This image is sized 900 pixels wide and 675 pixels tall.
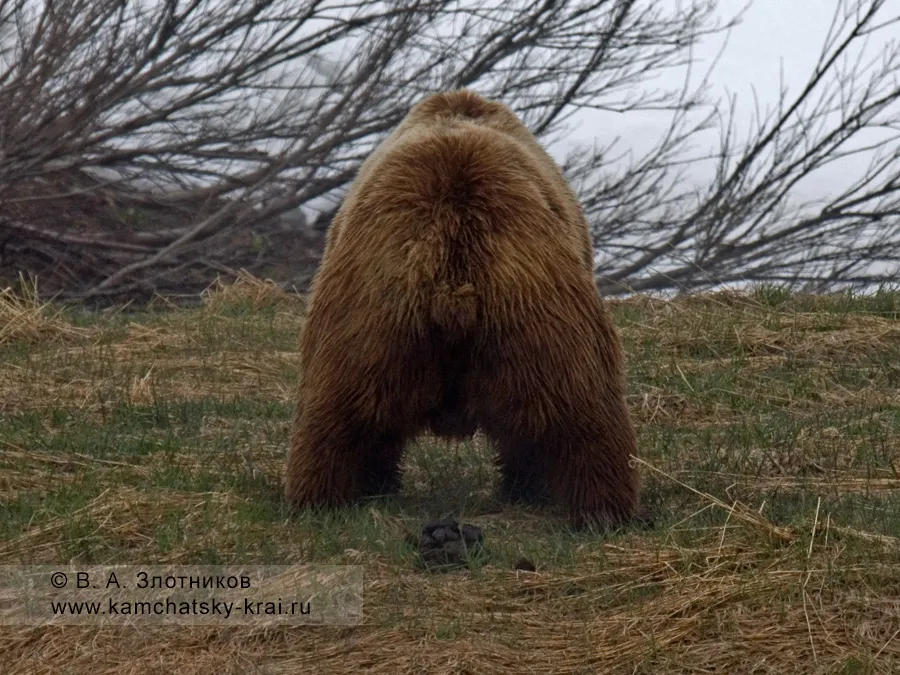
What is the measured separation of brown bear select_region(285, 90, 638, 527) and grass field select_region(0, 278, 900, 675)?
232 millimetres

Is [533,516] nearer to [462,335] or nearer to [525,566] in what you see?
[525,566]

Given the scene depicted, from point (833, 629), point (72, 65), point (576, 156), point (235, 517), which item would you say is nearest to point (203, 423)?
point (235, 517)

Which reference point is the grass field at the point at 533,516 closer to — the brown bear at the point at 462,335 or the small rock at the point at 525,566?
the small rock at the point at 525,566

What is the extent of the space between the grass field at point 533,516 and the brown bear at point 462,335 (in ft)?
0.76

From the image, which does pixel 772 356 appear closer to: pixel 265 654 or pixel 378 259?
pixel 378 259

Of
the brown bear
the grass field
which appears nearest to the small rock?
the grass field

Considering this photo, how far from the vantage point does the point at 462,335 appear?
152 inches

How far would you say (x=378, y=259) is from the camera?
396cm

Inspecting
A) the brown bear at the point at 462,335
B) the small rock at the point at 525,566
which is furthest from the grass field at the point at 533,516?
the brown bear at the point at 462,335

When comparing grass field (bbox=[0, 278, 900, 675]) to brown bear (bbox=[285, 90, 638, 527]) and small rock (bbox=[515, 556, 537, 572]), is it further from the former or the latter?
brown bear (bbox=[285, 90, 638, 527])

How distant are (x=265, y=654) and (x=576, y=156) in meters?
10.1

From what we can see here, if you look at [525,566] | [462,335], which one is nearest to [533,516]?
[525,566]

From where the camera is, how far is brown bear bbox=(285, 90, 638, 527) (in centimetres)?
388

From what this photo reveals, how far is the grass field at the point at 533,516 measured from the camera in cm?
329
